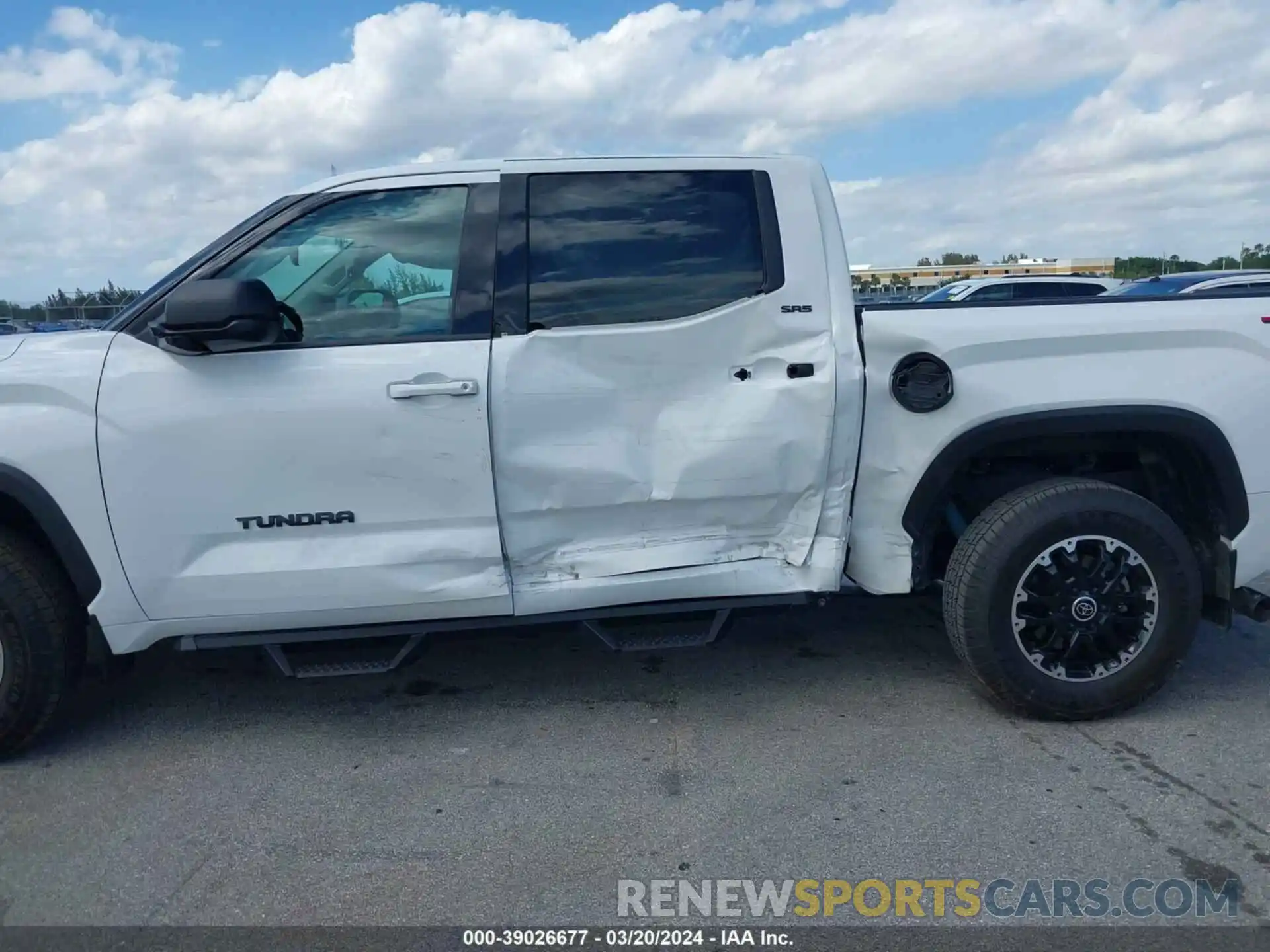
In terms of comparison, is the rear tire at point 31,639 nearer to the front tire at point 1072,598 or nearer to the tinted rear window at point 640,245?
the tinted rear window at point 640,245

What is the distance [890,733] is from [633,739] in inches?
37.5

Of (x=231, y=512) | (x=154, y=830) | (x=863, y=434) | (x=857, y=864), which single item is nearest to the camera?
(x=857, y=864)

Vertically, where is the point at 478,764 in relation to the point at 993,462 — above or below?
below

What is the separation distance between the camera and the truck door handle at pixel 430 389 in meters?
3.37

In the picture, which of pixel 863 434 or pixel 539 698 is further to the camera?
pixel 539 698

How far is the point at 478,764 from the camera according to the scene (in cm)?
352

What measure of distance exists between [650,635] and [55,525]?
209cm

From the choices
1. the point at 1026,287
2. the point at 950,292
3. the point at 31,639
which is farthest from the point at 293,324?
the point at 950,292

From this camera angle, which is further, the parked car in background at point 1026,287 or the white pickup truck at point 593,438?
the parked car in background at point 1026,287

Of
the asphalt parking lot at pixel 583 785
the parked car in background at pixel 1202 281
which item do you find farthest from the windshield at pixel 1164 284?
the asphalt parking lot at pixel 583 785

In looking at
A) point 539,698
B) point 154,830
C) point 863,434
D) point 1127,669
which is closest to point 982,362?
point 863,434

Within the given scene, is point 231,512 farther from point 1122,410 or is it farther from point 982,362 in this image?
point 1122,410
